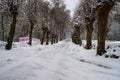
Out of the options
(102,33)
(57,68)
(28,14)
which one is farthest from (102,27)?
(28,14)

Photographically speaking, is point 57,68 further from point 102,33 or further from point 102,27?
point 102,27

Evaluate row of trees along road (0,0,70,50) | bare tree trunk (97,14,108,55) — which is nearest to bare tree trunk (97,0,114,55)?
bare tree trunk (97,14,108,55)

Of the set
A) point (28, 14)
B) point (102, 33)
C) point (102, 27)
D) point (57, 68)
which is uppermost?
point (28, 14)

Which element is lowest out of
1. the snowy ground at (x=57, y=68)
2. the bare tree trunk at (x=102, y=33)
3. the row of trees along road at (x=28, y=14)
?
the snowy ground at (x=57, y=68)

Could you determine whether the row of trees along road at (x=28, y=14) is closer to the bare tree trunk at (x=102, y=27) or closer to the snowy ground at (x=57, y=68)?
the snowy ground at (x=57, y=68)

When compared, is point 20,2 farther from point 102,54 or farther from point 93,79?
point 93,79

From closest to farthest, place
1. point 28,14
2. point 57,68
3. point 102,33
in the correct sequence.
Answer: point 57,68, point 102,33, point 28,14

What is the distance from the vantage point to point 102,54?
17969 millimetres

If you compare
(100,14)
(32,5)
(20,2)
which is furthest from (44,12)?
(100,14)

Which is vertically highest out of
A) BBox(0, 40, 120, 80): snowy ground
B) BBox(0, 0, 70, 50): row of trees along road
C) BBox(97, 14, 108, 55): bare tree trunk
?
BBox(0, 0, 70, 50): row of trees along road

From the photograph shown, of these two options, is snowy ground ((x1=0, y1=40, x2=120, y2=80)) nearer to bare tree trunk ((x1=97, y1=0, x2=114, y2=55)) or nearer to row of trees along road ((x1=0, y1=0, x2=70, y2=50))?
bare tree trunk ((x1=97, y1=0, x2=114, y2=55))

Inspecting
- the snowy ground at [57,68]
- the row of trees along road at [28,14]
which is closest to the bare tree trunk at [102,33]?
the snowy ground at [57,68]

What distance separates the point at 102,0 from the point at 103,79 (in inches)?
411

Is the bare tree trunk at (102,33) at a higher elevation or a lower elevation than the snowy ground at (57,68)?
higher
